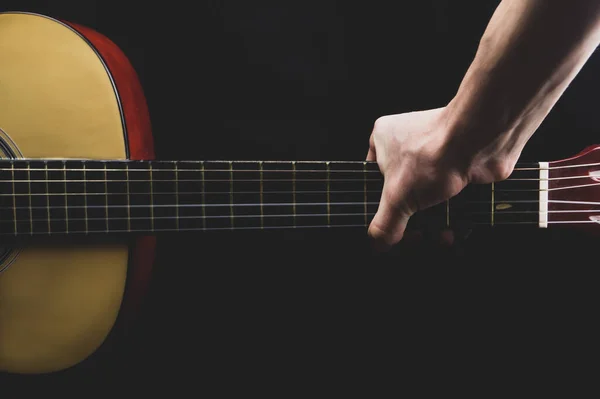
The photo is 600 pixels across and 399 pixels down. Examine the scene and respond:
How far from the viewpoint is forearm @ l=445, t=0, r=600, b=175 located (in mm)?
326

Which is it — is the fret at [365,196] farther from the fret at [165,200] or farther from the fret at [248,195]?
the fret at [165,200]

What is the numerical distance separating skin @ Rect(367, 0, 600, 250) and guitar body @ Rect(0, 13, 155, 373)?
1.25ft

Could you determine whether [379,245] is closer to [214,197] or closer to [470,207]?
[470,207]

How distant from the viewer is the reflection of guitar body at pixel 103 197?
1.65 feet

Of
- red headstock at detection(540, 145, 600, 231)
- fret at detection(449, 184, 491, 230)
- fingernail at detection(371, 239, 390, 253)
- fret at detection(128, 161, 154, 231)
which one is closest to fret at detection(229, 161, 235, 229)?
fret at detection(128, 161, 154, 231)

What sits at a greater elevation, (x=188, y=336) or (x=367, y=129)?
(x=367, y=129)

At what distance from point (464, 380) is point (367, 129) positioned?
1.72ft

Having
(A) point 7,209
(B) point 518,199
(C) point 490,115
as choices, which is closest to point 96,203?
(A) point 7,209

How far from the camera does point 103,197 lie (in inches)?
19.8

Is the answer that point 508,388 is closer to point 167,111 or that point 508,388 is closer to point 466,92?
point 466,92

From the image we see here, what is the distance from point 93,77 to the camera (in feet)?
1.71

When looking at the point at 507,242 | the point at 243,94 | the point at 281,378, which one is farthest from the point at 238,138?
the point at 507,242

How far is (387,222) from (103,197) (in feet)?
1.37

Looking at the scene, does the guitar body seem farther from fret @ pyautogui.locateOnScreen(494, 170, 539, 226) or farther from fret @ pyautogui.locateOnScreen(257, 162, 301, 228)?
fret @ pyautogui.locateOnScreen(494, 170, 539, 226)
